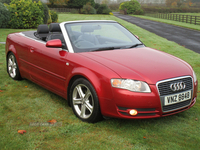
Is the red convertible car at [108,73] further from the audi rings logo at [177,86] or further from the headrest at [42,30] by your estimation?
the headrest at [42,30]

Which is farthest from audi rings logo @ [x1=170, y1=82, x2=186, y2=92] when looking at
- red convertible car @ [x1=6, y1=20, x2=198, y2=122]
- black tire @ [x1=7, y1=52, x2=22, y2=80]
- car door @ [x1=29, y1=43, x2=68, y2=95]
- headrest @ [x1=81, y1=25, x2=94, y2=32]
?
black tire @ [x1=7, y1=52, x2=22, y2=80]

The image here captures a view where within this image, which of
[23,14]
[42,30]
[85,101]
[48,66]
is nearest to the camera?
[85,101]

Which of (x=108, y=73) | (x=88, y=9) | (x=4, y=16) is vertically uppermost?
(x=88, y=9)

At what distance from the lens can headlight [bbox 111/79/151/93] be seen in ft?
10.1

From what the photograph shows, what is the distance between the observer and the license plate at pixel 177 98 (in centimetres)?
317

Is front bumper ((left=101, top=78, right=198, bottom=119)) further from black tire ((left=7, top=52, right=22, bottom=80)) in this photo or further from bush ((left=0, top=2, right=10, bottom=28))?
bush ((left=0, top=2, right=10, bottom=28))

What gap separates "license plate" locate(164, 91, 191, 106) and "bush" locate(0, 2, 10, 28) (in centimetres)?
1720

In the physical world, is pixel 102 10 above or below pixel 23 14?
above

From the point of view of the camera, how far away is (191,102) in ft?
11.6

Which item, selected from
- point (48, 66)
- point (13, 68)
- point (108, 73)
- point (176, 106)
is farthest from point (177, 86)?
point (13, 68)

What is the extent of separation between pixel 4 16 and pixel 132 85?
17.2 m

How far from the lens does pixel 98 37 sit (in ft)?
14.7

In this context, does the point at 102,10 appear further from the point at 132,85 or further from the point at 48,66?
the point at 132,85

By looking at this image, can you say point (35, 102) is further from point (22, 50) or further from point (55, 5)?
point (55, 5)
